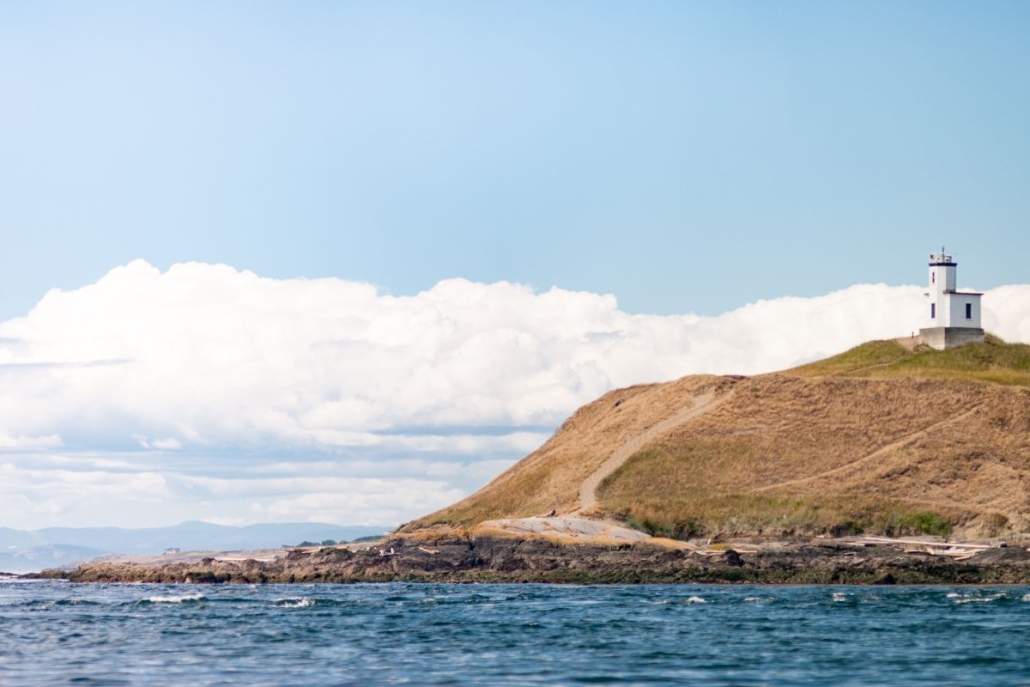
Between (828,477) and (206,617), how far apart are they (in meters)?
56.2

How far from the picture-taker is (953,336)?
123688 mm

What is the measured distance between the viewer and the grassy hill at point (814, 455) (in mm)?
97750

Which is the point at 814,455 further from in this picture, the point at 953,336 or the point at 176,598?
the point at 176,598

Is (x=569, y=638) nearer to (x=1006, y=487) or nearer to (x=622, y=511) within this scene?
(x=622, y=511)

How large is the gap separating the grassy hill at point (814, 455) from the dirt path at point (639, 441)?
25 centimetres

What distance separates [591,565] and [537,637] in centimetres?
3327

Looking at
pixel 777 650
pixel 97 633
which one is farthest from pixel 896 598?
pixel 97 633

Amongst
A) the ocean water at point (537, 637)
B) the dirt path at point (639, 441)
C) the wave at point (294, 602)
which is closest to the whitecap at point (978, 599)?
the ocean water at point (537, 637)

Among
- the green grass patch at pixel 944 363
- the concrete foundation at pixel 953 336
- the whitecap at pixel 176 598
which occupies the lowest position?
the whitecap at pixel 176 598

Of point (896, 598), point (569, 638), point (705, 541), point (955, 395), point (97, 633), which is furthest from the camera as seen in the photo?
point (955, 395)

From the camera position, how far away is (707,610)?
197ft

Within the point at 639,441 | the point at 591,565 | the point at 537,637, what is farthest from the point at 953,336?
the point at 537,637

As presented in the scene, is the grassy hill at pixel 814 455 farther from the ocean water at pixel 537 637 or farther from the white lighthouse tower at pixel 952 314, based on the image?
the ocean water at pixel 537 637

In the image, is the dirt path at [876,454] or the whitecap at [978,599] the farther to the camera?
the dirt path at [876,454]
